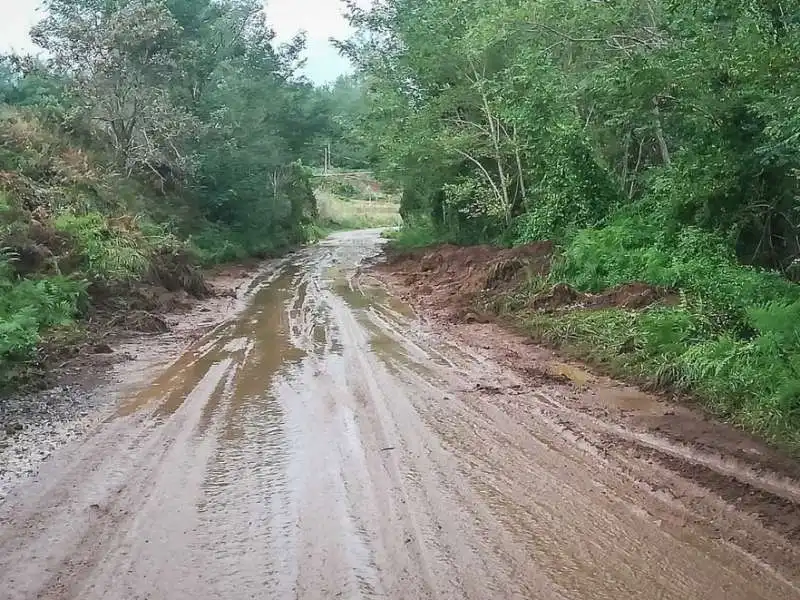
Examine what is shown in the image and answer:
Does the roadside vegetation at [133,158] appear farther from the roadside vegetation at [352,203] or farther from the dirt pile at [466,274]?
the roadside vegetation at [352,203]

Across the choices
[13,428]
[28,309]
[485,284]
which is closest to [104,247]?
Answer: [28,309]

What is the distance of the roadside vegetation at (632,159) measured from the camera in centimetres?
809

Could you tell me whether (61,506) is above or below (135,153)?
below

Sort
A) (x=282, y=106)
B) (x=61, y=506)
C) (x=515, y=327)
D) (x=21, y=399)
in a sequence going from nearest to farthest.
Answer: (x=61, y=506), (x=21, y=399), (x=515, y=327), (x=282, y=106)

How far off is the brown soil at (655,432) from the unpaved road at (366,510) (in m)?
0.08

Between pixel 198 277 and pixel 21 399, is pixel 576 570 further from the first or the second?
pixel 198 277

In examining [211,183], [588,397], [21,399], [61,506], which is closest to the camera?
[61,506]

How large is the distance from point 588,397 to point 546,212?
10.4 m

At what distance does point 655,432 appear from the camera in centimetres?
666

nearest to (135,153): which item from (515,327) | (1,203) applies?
(1,203)

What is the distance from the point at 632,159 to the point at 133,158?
1433 centimetres

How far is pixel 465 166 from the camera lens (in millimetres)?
23094

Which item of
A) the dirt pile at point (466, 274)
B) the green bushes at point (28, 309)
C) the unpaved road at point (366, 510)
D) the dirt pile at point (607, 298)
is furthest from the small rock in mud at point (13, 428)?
the dirt pile at point (607, 298)

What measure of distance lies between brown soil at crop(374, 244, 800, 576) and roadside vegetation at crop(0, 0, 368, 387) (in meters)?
6.18
